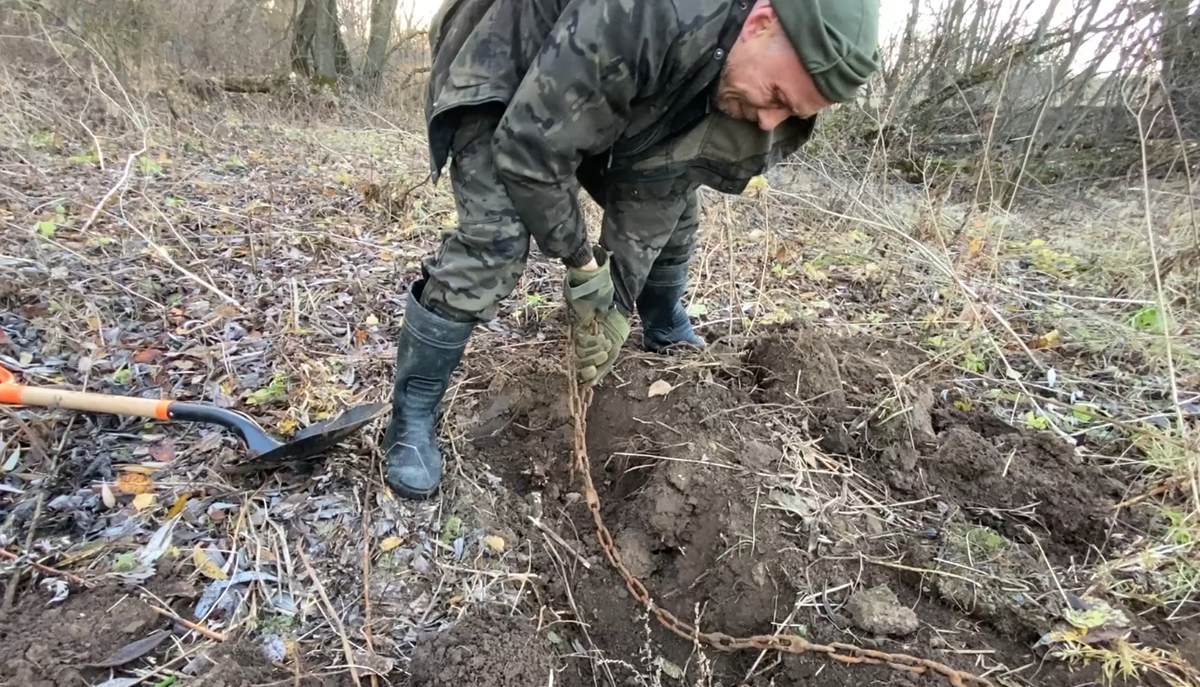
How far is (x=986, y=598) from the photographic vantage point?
1.83 meters

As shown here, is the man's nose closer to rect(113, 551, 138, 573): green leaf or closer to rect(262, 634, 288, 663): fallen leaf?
rect(262, 634, 288, 663): fallen leaf

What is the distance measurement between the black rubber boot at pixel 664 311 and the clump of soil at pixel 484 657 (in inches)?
54.5

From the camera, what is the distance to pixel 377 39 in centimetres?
1031

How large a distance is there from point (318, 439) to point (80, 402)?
73 centimetres

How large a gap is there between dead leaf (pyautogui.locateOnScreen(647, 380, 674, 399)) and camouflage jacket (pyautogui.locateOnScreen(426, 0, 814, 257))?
0.74m

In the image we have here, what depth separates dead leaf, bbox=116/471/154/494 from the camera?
76.3 inches

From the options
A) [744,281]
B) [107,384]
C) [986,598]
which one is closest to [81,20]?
[107,384]

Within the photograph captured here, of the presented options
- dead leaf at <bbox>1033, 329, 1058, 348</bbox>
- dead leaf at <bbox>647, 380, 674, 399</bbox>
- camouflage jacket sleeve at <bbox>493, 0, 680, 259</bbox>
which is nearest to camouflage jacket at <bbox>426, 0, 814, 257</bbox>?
camouflage jacket sleeve at <bbox>493, 0, 680, 259</bbox>

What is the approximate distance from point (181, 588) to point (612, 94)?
1.59 metres

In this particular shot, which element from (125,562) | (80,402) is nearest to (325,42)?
(80,402)

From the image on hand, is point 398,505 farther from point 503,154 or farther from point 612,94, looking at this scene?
point 612,94

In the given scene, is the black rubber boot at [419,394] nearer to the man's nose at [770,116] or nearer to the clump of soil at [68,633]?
the clump of soil at [68,633]

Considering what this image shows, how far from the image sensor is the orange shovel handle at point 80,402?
2.01 metres

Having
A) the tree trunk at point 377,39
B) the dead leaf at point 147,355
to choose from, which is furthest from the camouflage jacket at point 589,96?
the tree trunk at point 377,39
